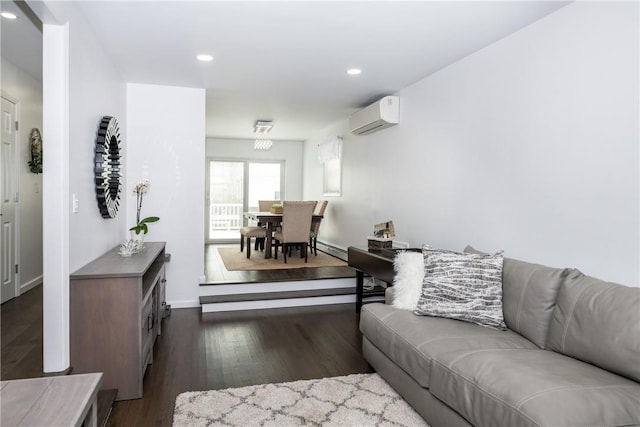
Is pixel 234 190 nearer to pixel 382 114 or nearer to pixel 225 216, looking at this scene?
pixel 225 216

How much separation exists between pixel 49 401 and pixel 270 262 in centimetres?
443

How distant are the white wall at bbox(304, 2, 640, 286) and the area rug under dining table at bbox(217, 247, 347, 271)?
1.76 metres

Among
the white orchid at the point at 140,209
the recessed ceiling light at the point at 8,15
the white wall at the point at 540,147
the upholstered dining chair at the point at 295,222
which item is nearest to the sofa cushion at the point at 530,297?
the white wall at the point at 540,147

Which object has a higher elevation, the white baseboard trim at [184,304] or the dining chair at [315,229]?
the dining chair at [315,229]

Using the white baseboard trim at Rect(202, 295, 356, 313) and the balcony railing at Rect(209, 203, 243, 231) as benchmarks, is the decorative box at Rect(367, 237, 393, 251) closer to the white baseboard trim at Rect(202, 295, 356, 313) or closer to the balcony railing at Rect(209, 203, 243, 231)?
the white baseboard trim at Rect(202, 295, 356, 313)

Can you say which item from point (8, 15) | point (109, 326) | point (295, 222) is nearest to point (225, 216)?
point (295, 222)

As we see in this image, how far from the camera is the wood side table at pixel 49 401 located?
50.7 inches

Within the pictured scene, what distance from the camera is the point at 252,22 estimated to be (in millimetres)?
2723

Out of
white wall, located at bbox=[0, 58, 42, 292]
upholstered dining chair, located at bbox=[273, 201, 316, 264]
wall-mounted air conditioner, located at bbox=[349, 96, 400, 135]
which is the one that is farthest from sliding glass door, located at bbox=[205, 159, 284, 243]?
wall-mounted air conditioner, located at bbox=[349, 96, 400, 135]

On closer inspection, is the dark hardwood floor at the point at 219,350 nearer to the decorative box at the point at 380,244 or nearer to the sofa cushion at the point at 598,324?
the decorative box at the point at 380,244

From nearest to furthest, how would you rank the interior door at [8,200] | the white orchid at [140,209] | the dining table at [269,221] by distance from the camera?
the white orchid at [140,209]
the interior door at [8,200]
the dining table at [269,221]

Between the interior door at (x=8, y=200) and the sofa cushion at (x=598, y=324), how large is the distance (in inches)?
188

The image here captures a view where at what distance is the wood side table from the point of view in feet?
4.23

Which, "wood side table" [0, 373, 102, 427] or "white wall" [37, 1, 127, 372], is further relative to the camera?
"white wall" [37, 1, 127, 372]
